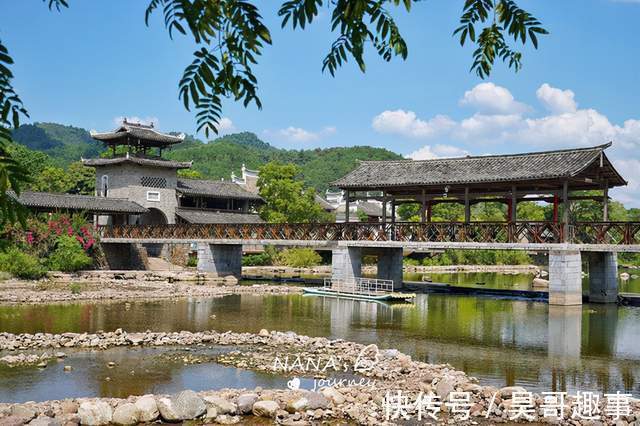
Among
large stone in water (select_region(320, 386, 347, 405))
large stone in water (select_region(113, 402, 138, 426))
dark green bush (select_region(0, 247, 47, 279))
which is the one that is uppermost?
dark green bush (select_region(0, 247, 47, 279))

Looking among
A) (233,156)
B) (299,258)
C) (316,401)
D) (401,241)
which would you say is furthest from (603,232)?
(233,156)

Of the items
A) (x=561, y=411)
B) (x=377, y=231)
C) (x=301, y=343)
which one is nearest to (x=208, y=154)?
(x=377, y=231)

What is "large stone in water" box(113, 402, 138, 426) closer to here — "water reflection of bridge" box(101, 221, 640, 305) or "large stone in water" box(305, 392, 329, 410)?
"large stone in water" box(305, 392, 329, 410)

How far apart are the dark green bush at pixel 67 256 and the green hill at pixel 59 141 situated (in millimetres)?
46207

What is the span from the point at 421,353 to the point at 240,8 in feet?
37.9

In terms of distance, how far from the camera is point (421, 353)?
13.2 metres

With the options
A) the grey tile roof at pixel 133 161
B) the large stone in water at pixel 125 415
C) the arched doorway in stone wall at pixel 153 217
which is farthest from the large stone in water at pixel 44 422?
the arched doorway in stone wall at pixel 153 217

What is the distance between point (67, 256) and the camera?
2805 cm

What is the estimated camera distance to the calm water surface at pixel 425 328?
35.0 feet

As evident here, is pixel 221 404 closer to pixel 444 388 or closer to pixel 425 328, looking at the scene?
pixel 444 388

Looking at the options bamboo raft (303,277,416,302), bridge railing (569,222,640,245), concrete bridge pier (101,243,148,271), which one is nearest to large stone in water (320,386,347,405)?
bamboo raft (303,277,416,302)

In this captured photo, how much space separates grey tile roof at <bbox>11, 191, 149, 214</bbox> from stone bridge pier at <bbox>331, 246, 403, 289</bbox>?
13.3 m

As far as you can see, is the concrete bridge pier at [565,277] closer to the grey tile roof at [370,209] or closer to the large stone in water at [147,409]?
the large stone in water at [147,409]

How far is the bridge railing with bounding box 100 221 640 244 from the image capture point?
70.7 feet
